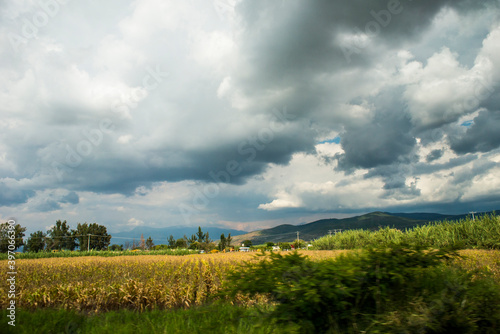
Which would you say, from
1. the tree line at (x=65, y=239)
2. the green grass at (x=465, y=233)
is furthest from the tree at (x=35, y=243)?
the green grass at (x=465, y=233)

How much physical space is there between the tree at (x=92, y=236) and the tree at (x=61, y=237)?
7.55 feet

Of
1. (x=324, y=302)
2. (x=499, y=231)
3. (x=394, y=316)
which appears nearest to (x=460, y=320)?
(x=394, y=316)

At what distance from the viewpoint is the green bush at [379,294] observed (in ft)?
11.3

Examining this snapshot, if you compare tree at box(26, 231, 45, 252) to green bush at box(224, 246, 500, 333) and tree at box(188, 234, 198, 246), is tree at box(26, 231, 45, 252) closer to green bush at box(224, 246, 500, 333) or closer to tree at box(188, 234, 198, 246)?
tree at box(188, 234, 198, 246)

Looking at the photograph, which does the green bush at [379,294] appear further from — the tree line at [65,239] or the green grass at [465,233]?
the tree line at [65,239]

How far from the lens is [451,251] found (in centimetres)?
420

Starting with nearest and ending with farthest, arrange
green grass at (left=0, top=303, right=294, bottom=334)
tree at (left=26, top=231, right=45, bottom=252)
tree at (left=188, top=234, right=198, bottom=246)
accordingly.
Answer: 1. green grass at (left=0, top=303, right=294, bottom=334)
2. tree at (left=26, top=231, right=45, bottom=252)
3. tree at (left=188, top=234, right=198, bottom=246)

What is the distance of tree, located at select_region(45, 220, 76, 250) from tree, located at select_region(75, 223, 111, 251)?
2302 mm

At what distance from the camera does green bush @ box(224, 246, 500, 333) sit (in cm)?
346

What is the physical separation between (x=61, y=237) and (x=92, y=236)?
9.20 m

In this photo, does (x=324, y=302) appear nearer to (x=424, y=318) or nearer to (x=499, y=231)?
(x=424, y=318)

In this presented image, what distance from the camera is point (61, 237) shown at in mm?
87312

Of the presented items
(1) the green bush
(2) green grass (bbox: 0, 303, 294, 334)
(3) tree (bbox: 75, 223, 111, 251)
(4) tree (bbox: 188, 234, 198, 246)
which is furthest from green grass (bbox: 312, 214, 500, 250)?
(3) tree (bbox: 75, 223, 111, 251)

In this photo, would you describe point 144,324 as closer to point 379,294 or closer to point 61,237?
point 379,294
